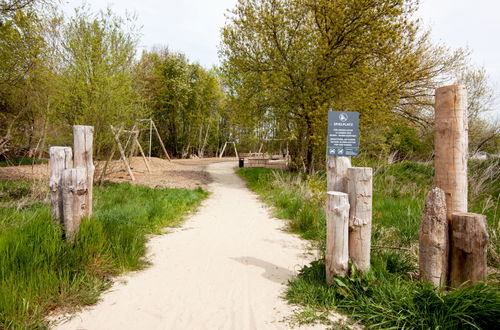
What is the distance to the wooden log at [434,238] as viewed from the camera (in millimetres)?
2863

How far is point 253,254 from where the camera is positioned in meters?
4.56

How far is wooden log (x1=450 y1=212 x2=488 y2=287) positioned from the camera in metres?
2.79

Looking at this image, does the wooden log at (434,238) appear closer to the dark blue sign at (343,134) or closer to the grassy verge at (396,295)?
the grassy verge at (396,295)

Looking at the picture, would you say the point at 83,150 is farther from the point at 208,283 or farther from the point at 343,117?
the point at 343,117

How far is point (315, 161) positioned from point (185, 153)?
1711 centimetres

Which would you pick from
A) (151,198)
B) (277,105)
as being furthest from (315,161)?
(151,198)

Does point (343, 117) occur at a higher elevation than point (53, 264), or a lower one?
higher

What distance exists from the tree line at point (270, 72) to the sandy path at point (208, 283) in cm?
529

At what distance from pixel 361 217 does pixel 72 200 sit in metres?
3.38

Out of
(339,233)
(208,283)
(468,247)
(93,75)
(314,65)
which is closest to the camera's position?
(468,247)

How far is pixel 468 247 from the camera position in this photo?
285 centimetres

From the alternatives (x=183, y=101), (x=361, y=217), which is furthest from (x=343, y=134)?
(x=183, y=101)

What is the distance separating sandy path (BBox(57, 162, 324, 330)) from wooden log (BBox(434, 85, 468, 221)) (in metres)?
2.07

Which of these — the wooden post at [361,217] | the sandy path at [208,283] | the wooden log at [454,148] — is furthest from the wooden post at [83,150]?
the wooden log at [454,148]
